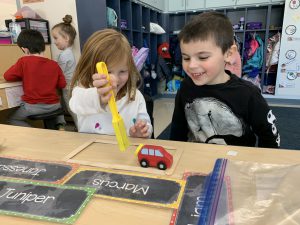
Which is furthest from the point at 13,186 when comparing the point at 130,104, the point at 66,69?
the point at 66,69

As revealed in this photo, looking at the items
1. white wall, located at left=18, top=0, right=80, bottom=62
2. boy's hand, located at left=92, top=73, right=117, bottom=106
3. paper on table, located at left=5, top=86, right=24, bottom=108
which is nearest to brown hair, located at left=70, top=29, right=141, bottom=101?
boy's hand, located at left=92, top=73, right=117, bottom=106

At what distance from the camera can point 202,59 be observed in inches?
34.4

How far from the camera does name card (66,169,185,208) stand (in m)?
0.43

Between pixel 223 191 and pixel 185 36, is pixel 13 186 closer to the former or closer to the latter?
pixel 223 191

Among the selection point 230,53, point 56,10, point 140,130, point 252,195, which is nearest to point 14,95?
point 56,10

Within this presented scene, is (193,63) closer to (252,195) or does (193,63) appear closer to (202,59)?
(202,59)

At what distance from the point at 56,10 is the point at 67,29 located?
28 cm

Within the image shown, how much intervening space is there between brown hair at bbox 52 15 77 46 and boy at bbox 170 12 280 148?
1567mm

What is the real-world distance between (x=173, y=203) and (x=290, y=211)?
0.56 ft

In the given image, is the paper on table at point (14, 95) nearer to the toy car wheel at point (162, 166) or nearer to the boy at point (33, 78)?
the boy at point (33, 78)

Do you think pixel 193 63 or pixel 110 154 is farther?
pixel 193 63

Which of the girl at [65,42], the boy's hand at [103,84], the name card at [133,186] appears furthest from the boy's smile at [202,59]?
the girl at [65,42]

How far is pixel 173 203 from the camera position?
0.42 m

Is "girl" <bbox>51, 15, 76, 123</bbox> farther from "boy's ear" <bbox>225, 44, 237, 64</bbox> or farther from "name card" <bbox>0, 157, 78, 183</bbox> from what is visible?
"name card" <bbox>0, 157, 78, 183</bbox>
